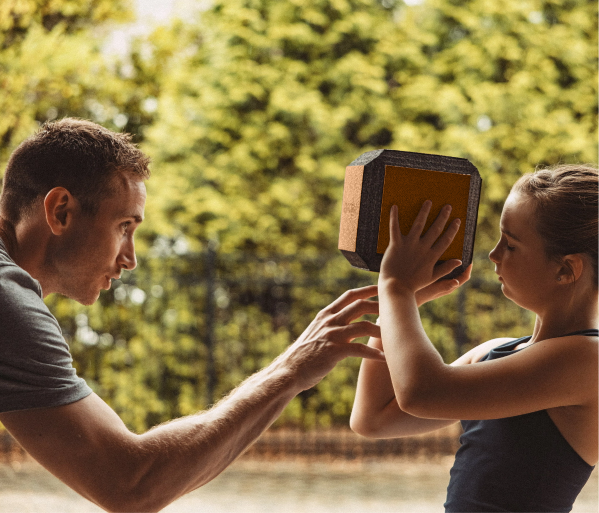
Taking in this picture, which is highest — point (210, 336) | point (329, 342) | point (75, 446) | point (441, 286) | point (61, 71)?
point (61, 71)

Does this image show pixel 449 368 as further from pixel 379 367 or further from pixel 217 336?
pixel 217 336

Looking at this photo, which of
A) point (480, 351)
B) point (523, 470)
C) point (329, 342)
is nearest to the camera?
point (523, 470)

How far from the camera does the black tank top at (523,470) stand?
1.29 m

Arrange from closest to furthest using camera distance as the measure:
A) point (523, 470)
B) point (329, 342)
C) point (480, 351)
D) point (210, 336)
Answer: point (523, 470) < point (329, 342) < point (480, 351) < point (210, 336)

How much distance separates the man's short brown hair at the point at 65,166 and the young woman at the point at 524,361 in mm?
719

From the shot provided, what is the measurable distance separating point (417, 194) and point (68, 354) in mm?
757

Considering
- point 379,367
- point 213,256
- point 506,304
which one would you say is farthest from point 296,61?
point 379,367

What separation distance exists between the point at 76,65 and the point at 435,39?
3.29 meters

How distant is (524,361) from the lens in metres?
1.24

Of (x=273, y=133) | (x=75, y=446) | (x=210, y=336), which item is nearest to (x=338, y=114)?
(x=273, y=133)

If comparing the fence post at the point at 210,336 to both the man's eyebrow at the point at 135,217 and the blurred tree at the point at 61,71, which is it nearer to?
the blurred tree at the point at 61,71

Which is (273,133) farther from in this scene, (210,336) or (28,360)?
(28,360)

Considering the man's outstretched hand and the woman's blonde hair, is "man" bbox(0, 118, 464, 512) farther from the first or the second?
the woman's blonde hair

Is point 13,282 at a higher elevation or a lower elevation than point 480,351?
higher
